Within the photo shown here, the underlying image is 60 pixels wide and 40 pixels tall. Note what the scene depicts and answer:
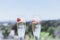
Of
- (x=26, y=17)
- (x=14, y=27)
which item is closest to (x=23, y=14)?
(x=26, y=17)

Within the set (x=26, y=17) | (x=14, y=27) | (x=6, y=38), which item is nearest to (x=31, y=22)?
(x=26, y=17)

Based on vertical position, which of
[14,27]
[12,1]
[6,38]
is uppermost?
[12,1]

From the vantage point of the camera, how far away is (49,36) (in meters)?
1.30

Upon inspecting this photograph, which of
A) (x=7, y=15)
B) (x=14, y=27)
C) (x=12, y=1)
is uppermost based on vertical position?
(x=12, y=1)

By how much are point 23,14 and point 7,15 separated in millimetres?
156

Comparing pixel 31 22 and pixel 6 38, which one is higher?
pixel 31 22

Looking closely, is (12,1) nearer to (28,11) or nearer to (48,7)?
(28,11)

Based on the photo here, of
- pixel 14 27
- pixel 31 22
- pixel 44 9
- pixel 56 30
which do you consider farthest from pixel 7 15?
pixel 56 30

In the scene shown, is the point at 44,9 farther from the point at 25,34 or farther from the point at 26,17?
the point at 25,34

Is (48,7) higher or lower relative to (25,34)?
higher

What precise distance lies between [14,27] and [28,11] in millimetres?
206

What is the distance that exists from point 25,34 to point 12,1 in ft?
1.15

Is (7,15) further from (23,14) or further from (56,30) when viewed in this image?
(56,30)

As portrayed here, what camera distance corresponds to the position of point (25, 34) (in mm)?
1323
